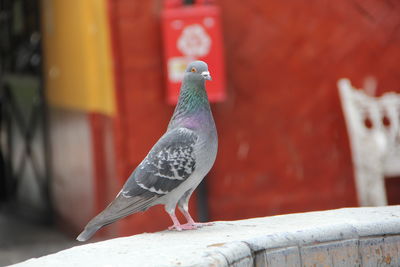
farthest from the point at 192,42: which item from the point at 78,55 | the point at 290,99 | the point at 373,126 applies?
the point at 373,126

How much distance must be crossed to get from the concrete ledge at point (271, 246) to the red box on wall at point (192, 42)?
10.3ft

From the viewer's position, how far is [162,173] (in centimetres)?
325

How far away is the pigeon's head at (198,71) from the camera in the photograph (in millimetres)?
3201

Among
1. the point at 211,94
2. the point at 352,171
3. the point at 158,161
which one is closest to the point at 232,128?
the point at 211,94

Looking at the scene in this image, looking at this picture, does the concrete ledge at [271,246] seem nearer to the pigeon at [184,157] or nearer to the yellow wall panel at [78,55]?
the pigeon at [184,157]

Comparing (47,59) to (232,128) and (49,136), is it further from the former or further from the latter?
Answer: (232,128)

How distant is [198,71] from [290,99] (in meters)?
3.57

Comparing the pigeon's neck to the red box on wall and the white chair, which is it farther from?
the white chair

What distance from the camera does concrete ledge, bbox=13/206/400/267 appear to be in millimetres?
2736

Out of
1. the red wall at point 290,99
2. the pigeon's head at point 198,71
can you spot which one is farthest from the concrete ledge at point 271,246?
the red wall at point 290,99

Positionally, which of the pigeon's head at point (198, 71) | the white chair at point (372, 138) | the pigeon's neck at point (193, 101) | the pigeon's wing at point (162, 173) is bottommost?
the white chair at point (372, 138)

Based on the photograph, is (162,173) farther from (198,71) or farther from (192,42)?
(192,42)

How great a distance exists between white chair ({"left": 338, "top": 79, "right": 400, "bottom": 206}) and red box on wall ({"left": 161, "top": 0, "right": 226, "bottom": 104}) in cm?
98

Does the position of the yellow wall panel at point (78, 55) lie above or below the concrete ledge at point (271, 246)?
above
